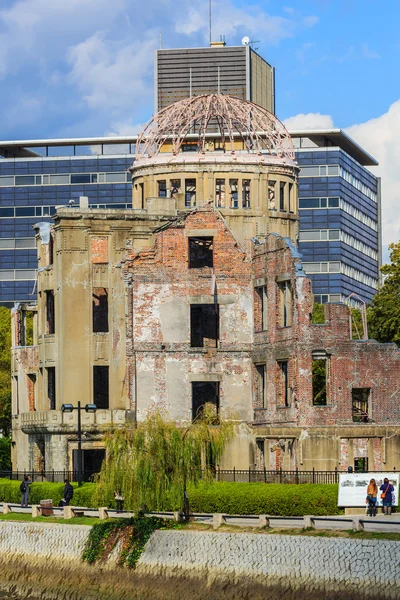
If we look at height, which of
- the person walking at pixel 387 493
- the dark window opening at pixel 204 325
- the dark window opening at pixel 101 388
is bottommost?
the person walking at pixel 387 493

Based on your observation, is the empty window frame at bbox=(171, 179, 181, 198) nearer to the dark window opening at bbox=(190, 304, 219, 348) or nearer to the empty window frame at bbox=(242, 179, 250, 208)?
the empty window frame at bbox=(242, 179, 250, 208)

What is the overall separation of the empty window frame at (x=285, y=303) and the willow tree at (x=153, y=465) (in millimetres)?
16207

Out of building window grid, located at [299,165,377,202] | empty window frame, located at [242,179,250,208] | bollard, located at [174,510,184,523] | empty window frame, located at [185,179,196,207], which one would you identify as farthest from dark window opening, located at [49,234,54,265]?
building window grid, located at [299,165,377,202]

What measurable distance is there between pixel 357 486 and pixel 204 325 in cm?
2387

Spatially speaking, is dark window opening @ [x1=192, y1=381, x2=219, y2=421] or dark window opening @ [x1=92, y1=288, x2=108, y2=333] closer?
dark window opening @ [x1=192, y1=381, x2=219, y2=421]

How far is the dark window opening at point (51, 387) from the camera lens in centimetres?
7825

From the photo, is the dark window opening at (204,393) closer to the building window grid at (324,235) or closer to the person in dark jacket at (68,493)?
the person in dark jacket at (68,493)

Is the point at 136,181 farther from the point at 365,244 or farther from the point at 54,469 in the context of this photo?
the point at 365,244

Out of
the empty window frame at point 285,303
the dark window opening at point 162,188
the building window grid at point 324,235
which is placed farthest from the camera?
the building window grid at point 324,235

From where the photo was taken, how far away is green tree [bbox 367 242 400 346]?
8381 cm

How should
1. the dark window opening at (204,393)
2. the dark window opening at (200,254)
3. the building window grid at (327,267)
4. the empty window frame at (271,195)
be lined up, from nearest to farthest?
the dark window opening at (204,393) < the dark window opening at (200,254) < the empty window frame at (271,195) < the building window grid at (327,267)

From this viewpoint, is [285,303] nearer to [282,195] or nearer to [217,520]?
[282,195]

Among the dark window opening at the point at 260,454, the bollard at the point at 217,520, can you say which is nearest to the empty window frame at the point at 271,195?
the dark window opening at the point at 260,454

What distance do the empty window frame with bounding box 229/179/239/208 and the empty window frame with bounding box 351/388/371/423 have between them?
Result: 1202 centimetres
